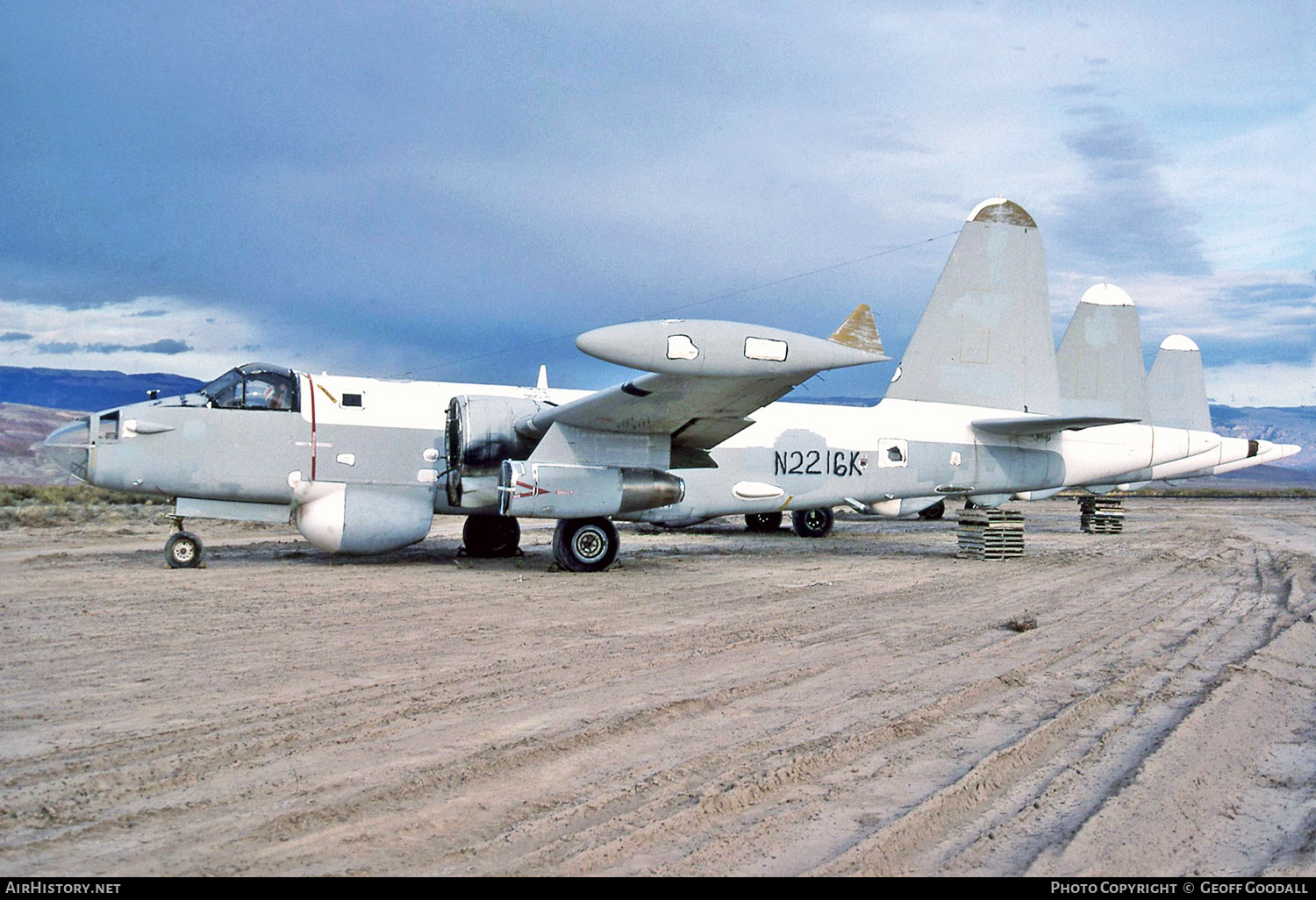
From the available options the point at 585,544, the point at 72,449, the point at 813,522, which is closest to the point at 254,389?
the point at 72,449

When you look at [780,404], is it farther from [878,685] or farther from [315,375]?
[878,685]

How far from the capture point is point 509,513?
509 inches

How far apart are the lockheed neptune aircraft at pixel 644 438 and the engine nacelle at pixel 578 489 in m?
0.03

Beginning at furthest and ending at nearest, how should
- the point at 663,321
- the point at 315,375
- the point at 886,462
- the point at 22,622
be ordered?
1. the point at 886,462
2. the point at 315,375
3. the point at 663,321
4. the point at 22,622

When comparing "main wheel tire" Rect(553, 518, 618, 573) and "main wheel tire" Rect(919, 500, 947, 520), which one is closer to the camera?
"main wheel tire" Rect(553, 518, 618, 573)

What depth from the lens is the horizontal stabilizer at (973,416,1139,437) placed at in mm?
15883

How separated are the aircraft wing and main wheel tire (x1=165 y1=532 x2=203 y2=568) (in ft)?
15.8

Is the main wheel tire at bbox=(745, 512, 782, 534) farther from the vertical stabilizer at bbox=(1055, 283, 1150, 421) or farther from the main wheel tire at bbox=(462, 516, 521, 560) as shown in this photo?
the main wheel tire at bbox=(462, 516, 521, 560)

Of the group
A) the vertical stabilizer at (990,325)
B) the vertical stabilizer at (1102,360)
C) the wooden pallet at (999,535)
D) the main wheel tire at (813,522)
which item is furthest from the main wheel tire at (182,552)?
the vertical stabilizer at (1102,360)

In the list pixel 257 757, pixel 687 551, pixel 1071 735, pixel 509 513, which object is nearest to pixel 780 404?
pixel 687 551

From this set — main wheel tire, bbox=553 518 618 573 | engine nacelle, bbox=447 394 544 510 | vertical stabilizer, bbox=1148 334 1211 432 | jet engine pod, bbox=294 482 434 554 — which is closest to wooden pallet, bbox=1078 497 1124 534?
vertical stabilizer, bbox=1148 334 1211 432

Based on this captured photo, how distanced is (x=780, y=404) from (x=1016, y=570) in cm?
478

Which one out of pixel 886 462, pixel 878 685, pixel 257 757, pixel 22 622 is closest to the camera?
pixel 257 757

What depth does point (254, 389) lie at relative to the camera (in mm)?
13727
